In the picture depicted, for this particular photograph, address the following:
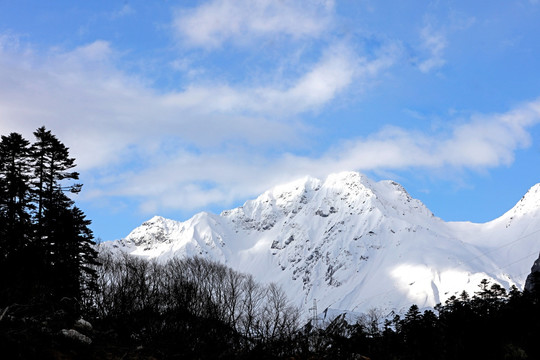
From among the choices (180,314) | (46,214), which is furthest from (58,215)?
(180,314)

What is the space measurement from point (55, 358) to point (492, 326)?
20001 mm

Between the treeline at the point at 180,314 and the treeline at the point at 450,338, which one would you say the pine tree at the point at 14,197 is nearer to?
the treeline at the point at 180,314

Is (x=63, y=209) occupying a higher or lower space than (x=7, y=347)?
higher

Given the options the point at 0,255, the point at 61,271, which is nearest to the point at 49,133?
the point at 61,271

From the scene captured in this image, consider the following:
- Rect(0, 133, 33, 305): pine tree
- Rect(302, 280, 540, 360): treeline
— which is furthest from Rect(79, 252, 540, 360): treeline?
Rect(0, 133, 33, 305): pine tree

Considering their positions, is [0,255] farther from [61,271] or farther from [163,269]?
[163,269]

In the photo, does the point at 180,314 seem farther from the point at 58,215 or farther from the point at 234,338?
the point at 58,215

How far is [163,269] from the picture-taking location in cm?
5772

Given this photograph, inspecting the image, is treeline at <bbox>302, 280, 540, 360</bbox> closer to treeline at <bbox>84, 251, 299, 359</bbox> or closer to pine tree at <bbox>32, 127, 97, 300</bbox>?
treeline at <bbox>84, 251, 299, 359</bbox>

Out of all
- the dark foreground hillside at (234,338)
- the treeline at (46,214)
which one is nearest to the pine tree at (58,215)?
the treeline at (46,214)

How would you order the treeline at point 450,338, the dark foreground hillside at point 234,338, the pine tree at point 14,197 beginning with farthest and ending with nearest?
the pine tree at point 14,197 → the treeline at point 450,338 → the dark foreground hillside at point 234,338

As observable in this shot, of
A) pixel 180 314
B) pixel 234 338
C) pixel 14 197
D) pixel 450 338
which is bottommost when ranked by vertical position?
pixel 450 338

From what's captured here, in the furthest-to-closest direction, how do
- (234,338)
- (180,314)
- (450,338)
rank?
(450,338), (180,314), (234,338)

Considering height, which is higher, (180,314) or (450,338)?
(180,314)
